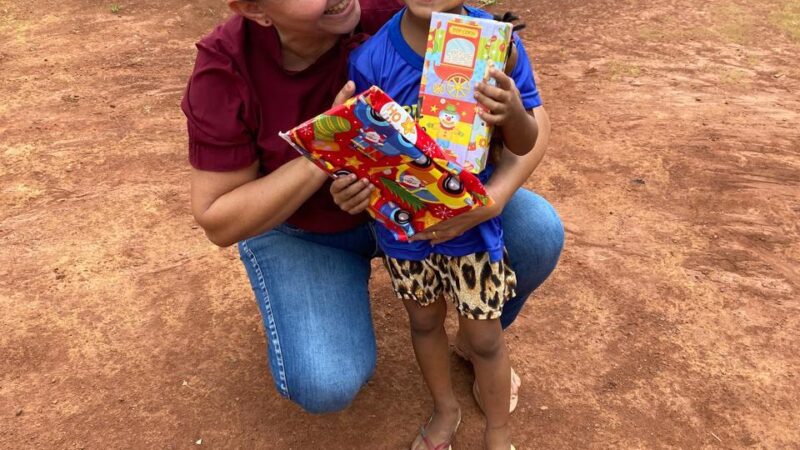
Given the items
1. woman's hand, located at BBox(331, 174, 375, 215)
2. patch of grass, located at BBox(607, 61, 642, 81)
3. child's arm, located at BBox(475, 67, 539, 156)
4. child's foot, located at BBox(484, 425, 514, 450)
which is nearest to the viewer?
child's arm, located at BBox(475, 67, 539, 156)

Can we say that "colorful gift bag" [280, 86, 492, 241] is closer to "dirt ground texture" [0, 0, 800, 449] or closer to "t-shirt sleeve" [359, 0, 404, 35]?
"t-shirt sleeve" [359, 0, 404, 35]

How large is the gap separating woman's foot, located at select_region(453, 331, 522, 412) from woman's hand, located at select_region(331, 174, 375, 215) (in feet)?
2.91

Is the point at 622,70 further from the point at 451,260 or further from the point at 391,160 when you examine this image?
the point at 391,160

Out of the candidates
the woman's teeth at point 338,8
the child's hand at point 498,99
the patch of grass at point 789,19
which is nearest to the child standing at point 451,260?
the child's hand at point 498,99

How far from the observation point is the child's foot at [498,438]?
207 centimetres

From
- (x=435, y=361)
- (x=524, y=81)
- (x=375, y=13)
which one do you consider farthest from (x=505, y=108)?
(x=435, y=361)

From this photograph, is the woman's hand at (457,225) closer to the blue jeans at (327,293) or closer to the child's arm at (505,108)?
the child's arm at (505,108)

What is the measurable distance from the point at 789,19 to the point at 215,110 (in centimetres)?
498

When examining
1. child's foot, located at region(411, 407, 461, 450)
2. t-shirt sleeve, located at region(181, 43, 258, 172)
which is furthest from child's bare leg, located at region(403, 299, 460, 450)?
t-shirt sleeve, located at region(181, 43, 258, 172)

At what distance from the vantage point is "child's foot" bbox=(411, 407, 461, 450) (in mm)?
2127

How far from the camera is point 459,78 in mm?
1562

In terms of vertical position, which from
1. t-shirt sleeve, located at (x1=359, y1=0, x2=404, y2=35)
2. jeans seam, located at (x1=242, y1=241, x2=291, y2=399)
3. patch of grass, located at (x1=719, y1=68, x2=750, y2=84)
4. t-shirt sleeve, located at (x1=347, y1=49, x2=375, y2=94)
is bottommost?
patch of grass, located at (x1=719, y1=68, x2=750, y2=84)

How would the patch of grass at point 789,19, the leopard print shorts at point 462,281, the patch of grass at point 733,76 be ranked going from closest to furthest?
the leopard print shorts at point 462,281
the patch of grass at point 733,76
the patch of grass at point 789,19

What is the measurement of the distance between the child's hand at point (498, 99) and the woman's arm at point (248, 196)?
46cm
